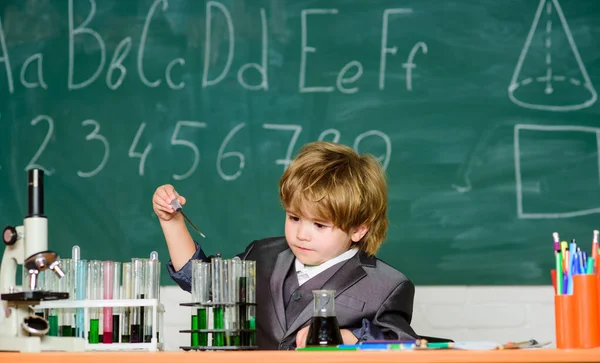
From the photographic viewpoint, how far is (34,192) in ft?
4.97

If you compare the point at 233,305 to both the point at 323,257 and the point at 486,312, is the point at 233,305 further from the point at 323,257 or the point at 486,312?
the point at 486,312

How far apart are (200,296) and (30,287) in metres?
0.29

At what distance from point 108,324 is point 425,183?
1462 millimetres

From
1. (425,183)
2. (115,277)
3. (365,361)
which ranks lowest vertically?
(365,361)

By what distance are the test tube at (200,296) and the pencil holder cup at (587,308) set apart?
0.64 m

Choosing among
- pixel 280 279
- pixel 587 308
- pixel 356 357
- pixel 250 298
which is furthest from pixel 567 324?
pixel 280 279

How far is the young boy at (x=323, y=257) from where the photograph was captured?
1.94 meters

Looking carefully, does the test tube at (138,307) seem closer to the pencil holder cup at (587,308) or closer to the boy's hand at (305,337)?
the boy's hand at (305,337)

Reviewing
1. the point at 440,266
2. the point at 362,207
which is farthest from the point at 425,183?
the point at 362,207

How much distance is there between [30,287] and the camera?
149 cm

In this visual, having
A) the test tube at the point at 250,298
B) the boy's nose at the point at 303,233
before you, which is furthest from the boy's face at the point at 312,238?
the test tube at the point at 250,298

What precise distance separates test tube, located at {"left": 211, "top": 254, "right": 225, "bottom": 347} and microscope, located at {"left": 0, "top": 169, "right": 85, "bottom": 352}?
23 centimetres

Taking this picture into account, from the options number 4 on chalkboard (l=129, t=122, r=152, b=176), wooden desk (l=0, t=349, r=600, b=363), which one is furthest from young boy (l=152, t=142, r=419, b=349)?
number 4 on chalkboard (l=129, t=122, r=152, b=176)

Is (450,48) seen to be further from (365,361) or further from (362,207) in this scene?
(365,361)
